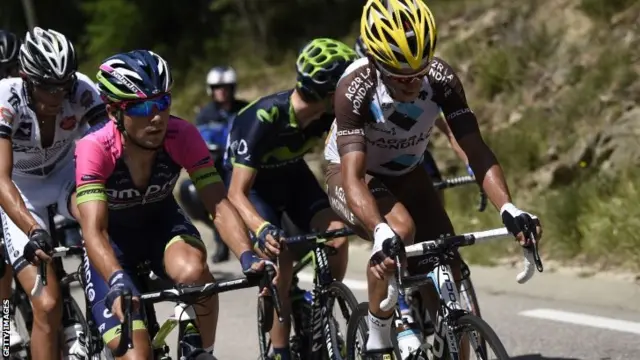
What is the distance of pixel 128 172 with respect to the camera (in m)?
5.25

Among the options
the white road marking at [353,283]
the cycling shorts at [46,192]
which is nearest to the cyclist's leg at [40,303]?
the cycling shorts at [46,192]

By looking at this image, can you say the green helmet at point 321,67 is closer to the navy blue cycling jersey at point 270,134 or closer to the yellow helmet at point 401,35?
the navy blue cycling jersey at point 270,134

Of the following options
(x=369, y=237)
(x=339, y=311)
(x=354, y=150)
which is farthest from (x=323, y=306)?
(x=354, y=150)

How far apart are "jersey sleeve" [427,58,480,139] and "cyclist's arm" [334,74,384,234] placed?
1.17 ft

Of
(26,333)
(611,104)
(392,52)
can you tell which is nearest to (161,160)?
(392,52)

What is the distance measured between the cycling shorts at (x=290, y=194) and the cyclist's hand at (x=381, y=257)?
74.6 inches

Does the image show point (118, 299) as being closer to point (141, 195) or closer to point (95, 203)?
point (95, 203)

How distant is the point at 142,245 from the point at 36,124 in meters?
1.36

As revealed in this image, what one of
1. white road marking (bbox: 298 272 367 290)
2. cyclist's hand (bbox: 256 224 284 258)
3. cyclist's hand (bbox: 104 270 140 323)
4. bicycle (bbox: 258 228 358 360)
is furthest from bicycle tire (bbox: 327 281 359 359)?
white road marking (bbox: 298 272 367 290)

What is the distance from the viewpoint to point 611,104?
11422 mm

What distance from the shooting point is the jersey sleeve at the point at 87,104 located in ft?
21.2

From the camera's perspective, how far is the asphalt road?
23.1ft

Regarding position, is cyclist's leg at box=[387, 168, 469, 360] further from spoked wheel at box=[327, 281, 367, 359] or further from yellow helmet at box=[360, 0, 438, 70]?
yellow helmet at box=[360, 0, 438, 70]

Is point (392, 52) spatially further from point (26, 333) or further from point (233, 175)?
point (26, 333)
